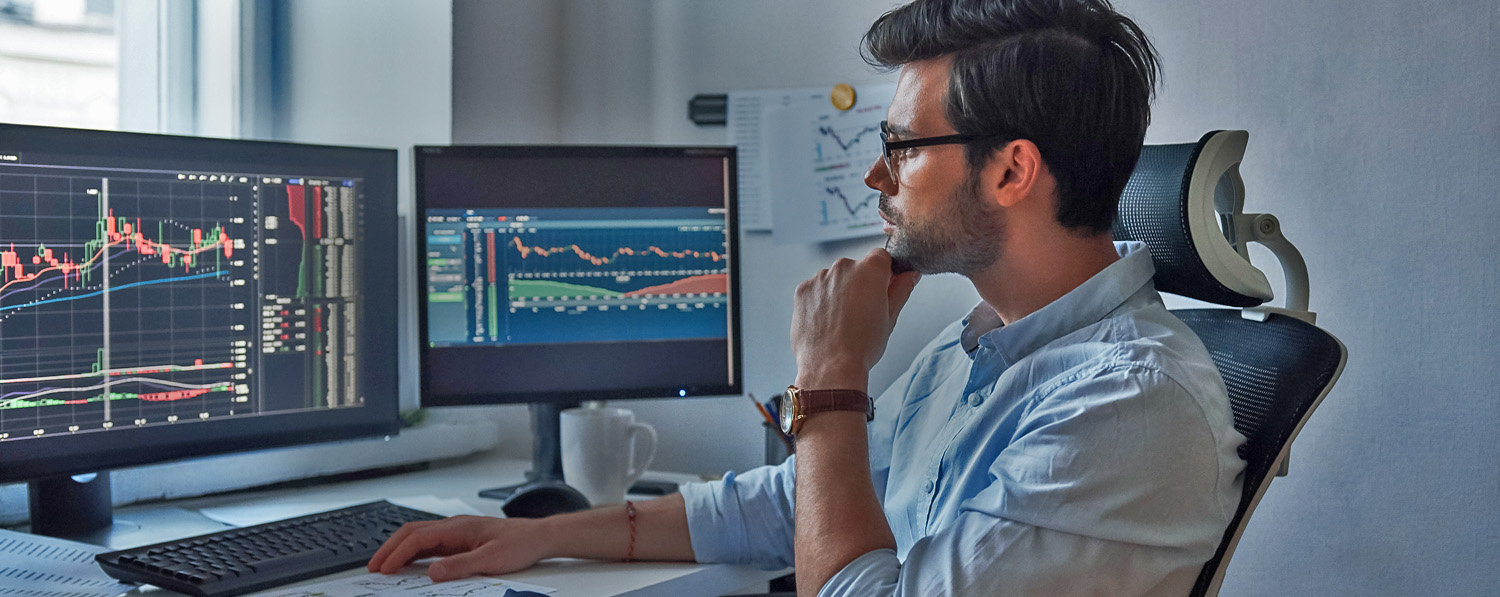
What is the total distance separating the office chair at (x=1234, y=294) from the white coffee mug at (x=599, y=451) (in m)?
0.73

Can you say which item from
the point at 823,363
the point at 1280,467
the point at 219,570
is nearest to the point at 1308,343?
the point at 1280,467

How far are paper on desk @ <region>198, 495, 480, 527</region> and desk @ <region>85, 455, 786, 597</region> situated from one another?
0.04 ft

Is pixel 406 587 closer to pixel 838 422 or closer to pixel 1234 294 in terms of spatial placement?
pixel 838 422

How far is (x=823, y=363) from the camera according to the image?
1006mm

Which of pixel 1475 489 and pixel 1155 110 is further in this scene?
pixel 1155 110

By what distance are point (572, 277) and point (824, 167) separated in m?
0.46

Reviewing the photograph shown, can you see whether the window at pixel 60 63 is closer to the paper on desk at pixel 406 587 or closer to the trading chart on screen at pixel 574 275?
the trading chart on screen at pixel 574 275

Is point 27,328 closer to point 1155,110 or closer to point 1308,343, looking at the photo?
point 1308,343

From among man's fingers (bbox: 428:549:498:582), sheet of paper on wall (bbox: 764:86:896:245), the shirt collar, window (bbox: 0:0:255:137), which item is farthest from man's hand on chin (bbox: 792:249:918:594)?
window (bbox: 0:0:255:137)

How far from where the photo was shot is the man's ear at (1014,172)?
101cm

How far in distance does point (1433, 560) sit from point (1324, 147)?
19.4 inches

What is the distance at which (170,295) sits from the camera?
1.27m

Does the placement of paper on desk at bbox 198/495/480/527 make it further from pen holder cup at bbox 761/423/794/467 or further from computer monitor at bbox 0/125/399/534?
pen holder cup at bbox 761/423/794/467

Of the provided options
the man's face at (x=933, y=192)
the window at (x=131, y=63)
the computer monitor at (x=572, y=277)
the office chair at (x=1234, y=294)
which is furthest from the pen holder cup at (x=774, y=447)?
the window at (x=131, y=63)
